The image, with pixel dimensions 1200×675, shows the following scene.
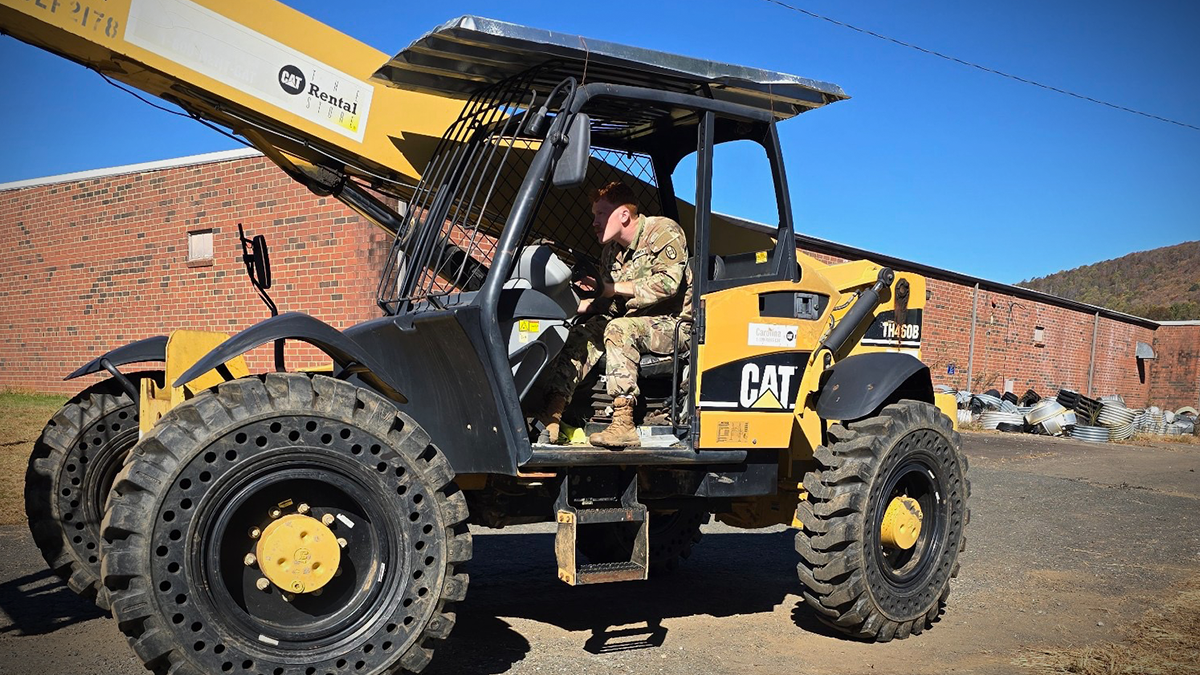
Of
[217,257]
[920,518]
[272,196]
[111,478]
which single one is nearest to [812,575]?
[920,518]

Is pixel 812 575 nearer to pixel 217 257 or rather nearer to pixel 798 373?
pixel 798 373

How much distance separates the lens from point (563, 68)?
5.03 meters

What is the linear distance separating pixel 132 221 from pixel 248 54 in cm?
1287

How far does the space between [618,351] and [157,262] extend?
13376 millimetres

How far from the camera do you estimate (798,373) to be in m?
5.74

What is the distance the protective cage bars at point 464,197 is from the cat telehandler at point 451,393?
0.02m

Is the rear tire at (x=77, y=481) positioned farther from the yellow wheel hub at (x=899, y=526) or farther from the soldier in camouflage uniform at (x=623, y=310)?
the yellow wheel hub at (x=899, y=526)

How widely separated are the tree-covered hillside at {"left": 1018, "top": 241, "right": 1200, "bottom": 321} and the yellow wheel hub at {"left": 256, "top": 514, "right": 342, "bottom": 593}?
80153 mm

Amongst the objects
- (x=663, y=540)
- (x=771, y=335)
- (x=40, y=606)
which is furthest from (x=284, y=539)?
(x=663, y=540)

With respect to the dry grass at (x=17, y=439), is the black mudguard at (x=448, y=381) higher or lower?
higher

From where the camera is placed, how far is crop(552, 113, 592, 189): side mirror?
4414 mm

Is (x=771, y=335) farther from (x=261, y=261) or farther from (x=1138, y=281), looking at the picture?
(x=1138, y=281)

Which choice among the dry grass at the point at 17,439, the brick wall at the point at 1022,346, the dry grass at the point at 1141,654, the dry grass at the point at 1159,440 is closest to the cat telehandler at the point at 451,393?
the dry grass at the point at 1141,654

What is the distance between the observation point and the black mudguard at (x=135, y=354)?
5117 mm
